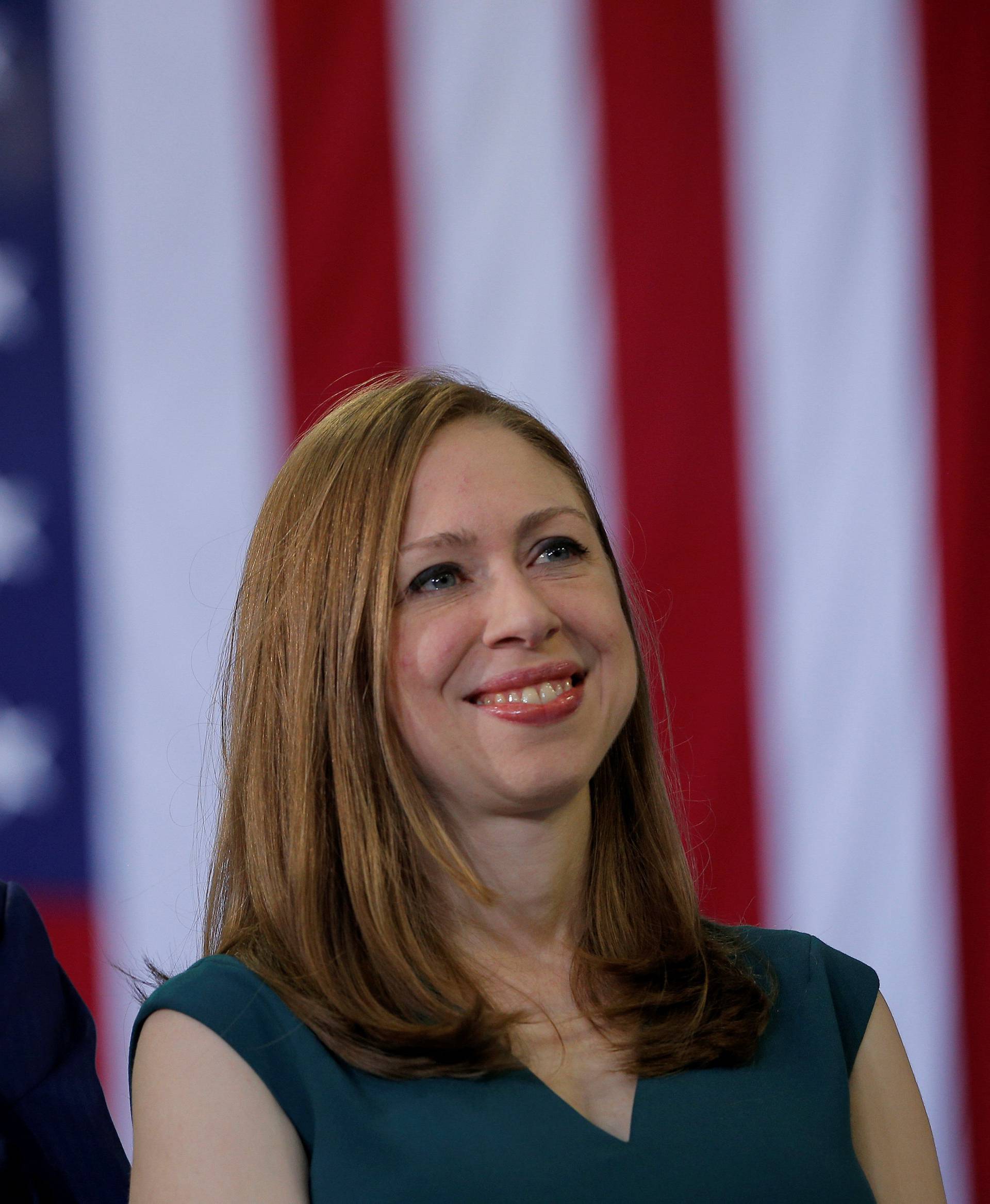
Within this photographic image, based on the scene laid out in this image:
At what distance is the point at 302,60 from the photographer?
2027mm

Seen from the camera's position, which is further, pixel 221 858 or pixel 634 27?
pixel 634 27

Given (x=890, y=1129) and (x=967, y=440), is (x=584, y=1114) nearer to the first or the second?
(x=890, y=1129)

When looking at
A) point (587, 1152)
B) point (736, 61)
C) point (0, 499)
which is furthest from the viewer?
point (736, 61)

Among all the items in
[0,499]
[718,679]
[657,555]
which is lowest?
[718,679]

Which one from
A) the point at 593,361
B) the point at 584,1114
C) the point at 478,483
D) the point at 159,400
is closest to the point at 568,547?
the point at 478,483

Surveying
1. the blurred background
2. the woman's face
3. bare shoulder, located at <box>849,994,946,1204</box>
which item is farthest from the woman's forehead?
the blurred background

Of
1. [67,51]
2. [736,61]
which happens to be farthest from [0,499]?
[736,61]

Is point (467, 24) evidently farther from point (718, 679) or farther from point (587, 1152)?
point (587, 1152)

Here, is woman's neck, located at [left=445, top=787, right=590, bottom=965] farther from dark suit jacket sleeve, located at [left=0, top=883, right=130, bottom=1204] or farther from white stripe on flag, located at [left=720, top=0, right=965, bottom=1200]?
white stripe on flag, located at [left=720, top=0, right=965, bottom=1200]

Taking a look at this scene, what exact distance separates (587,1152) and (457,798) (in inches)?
11.9

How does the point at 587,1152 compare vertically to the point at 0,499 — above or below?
below

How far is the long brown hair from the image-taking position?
105 cm

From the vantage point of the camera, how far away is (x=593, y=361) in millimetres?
2049

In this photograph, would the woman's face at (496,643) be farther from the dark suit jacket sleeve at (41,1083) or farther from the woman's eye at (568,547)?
the dark suit jacket sleeve at (41,1083)
